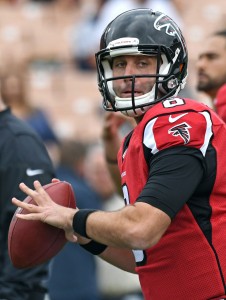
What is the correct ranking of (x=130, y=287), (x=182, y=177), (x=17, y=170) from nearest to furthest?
(x=182, y=177)
(x=17, y=170)
(x=130, y=287)

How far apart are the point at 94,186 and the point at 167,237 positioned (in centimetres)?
427

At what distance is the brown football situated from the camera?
4.17 meters

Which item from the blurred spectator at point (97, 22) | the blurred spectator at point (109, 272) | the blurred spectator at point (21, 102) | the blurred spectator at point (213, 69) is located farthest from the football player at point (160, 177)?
the blurred spectator at point (97, 22)

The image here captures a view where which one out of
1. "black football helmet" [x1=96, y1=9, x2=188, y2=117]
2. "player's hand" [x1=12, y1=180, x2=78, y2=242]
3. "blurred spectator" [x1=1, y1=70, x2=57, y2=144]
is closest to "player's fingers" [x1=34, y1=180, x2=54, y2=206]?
"player's hand" [x1=12, y1=180, x2=78, y2=242]

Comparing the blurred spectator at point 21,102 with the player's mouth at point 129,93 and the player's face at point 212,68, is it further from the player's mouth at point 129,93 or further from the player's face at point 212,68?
the player's mouth at point 129,93

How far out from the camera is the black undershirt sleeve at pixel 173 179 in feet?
12.0

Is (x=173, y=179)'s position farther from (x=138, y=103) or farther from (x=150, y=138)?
(x=138, y=103)

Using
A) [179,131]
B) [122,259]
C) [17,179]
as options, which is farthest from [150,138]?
[17,179]

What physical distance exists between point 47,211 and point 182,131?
2.22 ft

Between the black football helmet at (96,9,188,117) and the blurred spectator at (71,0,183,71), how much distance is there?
7354mm

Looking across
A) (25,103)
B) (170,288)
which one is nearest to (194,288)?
(170,288)

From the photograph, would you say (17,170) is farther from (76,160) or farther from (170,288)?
(76,160)

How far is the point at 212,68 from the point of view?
5430 mm

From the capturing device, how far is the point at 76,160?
820 centimetres
